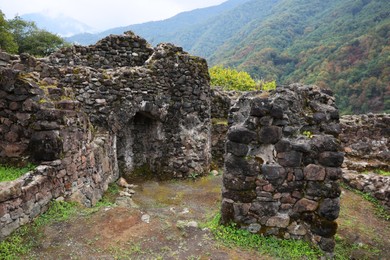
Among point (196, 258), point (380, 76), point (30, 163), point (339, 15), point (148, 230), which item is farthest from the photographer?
point (339, 15)

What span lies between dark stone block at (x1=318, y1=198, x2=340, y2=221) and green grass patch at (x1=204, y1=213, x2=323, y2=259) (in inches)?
20.9

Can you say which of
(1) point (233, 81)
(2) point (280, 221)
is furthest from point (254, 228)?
(1) point (233, 81)

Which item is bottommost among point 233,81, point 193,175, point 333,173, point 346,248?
point 193,175

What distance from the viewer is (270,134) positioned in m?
5.24

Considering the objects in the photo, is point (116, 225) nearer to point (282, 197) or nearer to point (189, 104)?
point (282, 197)

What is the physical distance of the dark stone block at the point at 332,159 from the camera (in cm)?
506

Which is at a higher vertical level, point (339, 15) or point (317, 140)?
point (339, 15)

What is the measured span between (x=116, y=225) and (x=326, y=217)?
11.3 feet

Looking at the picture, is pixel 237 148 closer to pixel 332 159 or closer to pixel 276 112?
pixel 276 112

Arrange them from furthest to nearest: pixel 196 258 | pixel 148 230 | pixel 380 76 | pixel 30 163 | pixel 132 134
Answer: pixel 380 76 → pixel 132 134 → pixel 30 163 → pixel 148 230 → pixel 196 258

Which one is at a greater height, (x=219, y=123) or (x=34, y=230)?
(x=34, y=230)

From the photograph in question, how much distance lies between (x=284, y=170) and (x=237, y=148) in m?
0.82

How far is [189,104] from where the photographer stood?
10.8 metres

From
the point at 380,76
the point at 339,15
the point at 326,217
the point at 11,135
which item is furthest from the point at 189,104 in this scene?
the point at 339,15
